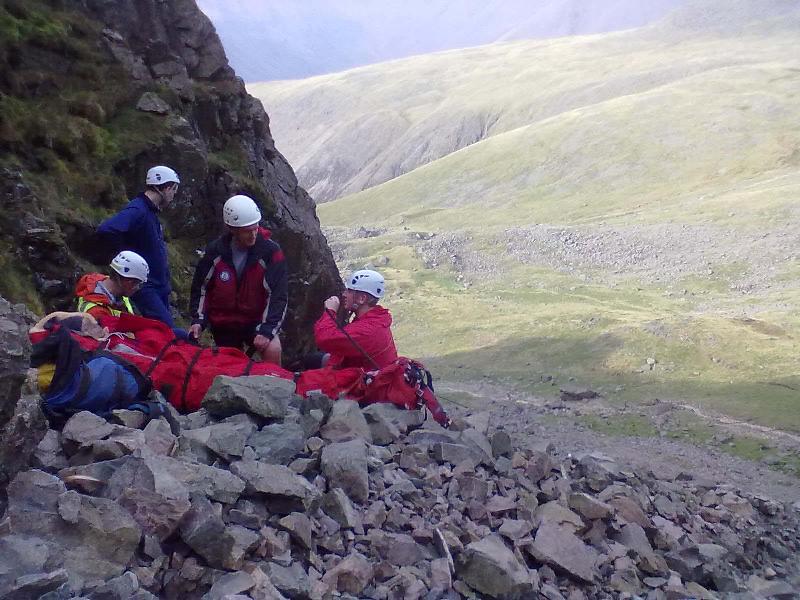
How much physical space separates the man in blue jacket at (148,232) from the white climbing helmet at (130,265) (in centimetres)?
65

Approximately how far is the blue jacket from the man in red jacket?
7.47 ft

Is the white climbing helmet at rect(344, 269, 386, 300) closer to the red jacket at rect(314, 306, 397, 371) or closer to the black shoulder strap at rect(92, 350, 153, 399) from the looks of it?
the red jacket at rect(314, 306, 397, 371)

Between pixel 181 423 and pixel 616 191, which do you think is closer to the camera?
pixel 181 423

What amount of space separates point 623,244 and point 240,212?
126 ft

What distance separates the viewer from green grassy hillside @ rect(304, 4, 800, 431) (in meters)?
22.4

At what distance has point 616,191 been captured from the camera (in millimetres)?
67062

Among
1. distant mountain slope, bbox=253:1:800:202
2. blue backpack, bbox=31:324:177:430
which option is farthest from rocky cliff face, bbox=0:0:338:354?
distant mountain slope, bbox=253:1:800:202

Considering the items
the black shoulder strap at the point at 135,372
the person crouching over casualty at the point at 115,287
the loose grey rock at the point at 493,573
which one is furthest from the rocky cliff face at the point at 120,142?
the loose grey rock at the point at 493,573

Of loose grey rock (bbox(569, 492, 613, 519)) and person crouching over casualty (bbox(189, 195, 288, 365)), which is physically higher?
person crouching over casualty (bbox(189, 195, 288, 365))

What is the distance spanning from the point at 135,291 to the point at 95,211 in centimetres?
342

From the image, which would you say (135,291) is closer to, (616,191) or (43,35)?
(43,35)

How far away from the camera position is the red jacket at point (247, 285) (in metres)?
8.92

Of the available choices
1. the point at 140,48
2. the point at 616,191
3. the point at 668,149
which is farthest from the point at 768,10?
the point at 140,48

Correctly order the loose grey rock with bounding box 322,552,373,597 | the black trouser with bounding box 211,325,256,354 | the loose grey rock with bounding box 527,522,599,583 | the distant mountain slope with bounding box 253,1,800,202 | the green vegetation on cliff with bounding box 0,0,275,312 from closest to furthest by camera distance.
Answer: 1. the loose grey rock with bounding box 322,552,373,597
2. the loose grey rock with bounding box 527,522,599,583
3. the black trouser with bounding box 211,325,256,354
4. the green vegetation on cliff with bounding box 0,0,275,312
5. the distant mountain slope with bounding box 253,1,800,202
